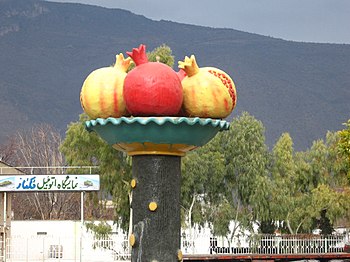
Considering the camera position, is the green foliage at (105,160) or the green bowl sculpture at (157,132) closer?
the green bowl sculpture at (157,132)

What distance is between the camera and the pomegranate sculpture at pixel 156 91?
8.73 metres

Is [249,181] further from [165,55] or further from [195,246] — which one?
[165,55]

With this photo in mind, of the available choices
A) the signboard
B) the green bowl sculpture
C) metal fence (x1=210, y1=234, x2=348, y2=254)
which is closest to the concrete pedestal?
A: the green bowl sculpture

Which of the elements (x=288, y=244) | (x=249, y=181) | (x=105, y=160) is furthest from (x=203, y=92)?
(x=288, y=244)

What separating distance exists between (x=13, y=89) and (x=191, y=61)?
178958mm

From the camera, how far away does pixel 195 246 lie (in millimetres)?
31719

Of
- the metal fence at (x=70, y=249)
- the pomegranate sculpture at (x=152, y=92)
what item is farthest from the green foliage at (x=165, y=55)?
the pomegranate sculpture at (x=152, y=92)

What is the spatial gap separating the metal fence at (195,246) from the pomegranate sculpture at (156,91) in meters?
20.9

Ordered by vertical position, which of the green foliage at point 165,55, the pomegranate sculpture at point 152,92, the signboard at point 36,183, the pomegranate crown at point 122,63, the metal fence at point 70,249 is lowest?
the metal fence at point 70,249

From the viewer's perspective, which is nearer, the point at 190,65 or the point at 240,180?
the point at 190,65

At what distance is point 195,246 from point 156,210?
2295 centimetres

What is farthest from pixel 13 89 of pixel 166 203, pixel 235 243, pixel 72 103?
pixel 166 203

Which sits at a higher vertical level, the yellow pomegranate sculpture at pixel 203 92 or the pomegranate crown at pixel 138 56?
the pomegranate crown at pixel 138 56

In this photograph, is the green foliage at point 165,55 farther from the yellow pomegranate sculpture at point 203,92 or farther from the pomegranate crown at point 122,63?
the yellow pomegranate sculpture at point 203,92
